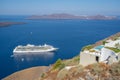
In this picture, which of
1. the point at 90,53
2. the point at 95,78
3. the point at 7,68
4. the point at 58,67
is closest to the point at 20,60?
the point at 7,68

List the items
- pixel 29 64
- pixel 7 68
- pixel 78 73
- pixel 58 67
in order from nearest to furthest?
1. pixel 78 73
2. pixel 58 67
3. pixel 7 68
4. pixel 29 64

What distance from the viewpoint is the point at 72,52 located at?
44.1m

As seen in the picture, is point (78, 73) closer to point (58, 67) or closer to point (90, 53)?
point (90, 53)

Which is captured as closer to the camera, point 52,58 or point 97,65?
point 97,65

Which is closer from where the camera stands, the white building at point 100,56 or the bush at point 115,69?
the bush at point 115,69

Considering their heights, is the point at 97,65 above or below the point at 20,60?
above

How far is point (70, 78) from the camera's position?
1059 centimetres

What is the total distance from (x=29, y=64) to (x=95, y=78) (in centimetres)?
2755

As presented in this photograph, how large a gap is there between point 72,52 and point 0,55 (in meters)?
13.8

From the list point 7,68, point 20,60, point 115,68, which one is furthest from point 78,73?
point 20,60

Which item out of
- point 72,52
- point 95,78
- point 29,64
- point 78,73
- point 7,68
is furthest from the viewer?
point 72,52

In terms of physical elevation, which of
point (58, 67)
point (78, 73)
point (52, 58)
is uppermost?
point (78, 73)

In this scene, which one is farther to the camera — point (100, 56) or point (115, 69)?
point (100, 56)

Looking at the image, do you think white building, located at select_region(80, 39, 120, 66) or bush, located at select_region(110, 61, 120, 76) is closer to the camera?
bush, located at select_region(110, 61, 120, 76)
